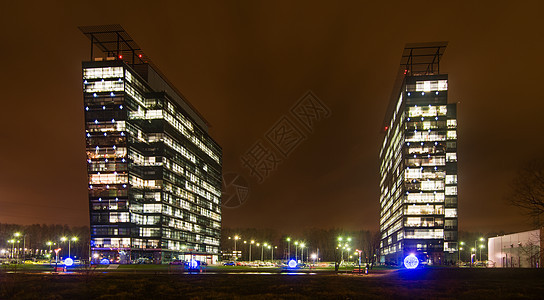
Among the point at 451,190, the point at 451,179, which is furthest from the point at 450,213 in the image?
the point at 451,179

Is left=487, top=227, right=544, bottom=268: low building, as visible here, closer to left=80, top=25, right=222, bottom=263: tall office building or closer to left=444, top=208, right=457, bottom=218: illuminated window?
left=444, top=208, right=457, bottom=218: illuminated window

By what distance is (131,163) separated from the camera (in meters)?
144

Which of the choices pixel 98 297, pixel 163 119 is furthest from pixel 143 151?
pixel 98 297

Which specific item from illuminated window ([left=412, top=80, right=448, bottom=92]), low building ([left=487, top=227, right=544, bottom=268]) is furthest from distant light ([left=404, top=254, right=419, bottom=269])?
illuminated window ([left=412, top=80, right=448, bottom=92])

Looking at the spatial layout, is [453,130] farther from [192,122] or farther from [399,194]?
[192,122]

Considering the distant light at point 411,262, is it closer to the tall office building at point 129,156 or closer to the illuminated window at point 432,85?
the tall office building at point 129,156

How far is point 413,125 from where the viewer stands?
552ft

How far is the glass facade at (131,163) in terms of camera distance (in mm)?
139125

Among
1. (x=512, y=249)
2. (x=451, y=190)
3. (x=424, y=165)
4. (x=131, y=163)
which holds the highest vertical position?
(x=424, y=165)

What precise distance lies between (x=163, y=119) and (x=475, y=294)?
451 feet

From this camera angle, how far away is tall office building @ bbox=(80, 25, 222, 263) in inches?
5477

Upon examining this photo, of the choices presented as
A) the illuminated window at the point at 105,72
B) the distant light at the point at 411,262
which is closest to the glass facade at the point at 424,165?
the illuminated window at the point at 105,72

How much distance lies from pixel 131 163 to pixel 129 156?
2615mm

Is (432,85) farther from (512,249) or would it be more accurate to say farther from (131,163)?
(131,163)
